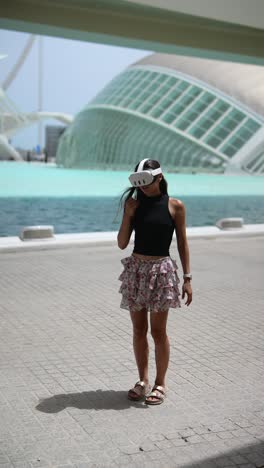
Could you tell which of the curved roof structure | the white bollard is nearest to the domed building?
the curved roof structure

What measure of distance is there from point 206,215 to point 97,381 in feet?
50.7

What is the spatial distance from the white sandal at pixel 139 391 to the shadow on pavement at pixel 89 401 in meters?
0.03

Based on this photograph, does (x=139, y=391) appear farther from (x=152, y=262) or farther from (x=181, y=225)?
(x=181, y=225)

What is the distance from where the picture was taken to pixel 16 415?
12.4ft

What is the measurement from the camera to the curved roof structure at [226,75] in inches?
1588

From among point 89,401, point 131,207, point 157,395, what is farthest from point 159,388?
point 131,207

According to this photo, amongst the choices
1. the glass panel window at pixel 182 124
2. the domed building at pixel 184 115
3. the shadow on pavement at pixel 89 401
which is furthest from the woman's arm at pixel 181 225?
the glass panel window at pixel 182 124

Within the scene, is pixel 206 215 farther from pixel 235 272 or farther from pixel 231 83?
pixel 231 83

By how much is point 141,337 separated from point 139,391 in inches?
13.8

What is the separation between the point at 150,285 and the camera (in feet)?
12.7

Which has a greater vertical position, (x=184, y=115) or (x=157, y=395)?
(x=184, y=115)

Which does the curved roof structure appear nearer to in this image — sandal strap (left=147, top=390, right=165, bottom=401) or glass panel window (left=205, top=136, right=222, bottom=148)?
glass panel window (left=205, top=136, right=222, bottom=148)

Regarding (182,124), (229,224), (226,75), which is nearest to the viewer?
(229,224)

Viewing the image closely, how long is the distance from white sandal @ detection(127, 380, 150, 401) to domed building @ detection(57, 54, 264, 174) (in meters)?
35.2
